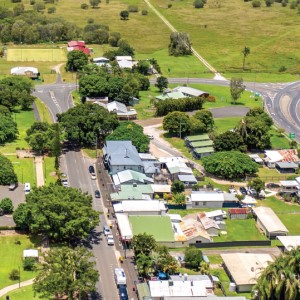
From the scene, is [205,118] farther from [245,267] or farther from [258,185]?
[245,267]

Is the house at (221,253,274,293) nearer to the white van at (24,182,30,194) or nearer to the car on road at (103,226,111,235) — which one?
the car on road at (103,226,111,235)

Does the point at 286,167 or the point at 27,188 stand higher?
the point at 27,188

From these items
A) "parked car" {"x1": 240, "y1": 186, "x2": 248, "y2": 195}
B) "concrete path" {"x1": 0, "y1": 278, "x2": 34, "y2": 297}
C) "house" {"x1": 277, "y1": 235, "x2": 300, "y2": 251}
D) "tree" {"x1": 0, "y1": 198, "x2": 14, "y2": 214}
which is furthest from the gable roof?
"concrete path" {"x1": 0, "y1": 278, "x2": 34, "y2": 297}

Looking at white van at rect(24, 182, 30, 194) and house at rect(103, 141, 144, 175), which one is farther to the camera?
house at rect(103, 141, 144, 175)

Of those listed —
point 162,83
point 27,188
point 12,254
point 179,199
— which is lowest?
point 162,83

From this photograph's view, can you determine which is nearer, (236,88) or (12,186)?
(12,186)

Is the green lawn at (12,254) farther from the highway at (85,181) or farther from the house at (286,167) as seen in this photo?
the house at (286,167)

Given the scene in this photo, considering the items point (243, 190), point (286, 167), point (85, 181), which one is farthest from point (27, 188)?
point (286, 167)
